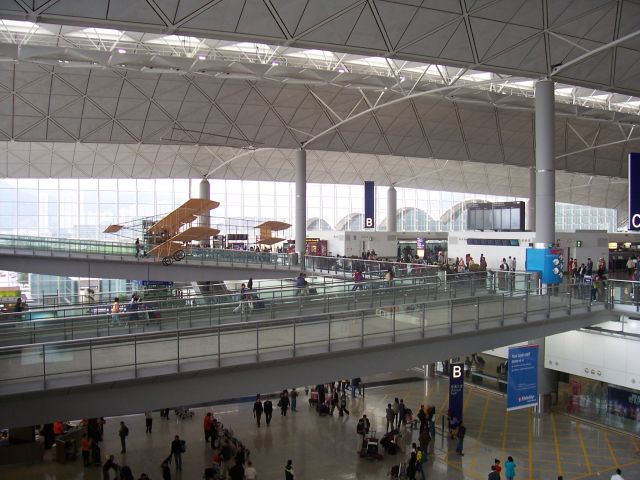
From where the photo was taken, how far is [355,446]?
21.0 metres

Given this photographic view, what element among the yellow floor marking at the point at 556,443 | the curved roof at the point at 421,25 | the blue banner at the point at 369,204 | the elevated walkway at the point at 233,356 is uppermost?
the curved roof at the point at 421,25

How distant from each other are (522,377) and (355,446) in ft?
23.0

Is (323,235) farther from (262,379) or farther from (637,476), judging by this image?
(262,379)

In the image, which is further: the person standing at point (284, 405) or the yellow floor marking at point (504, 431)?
the person standing at point (284, 405)

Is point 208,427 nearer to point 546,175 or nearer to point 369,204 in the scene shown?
point 546,175

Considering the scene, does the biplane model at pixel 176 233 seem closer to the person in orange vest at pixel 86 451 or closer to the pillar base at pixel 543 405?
the person in orange vest at pixel 86 451

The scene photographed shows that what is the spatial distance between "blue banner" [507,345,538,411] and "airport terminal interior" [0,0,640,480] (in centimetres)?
7

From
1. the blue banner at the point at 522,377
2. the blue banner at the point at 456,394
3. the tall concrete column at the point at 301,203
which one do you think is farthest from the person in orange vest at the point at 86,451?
the tall concrete column at the point at 301,203

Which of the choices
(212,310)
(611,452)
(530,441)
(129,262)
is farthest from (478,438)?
(129,262)

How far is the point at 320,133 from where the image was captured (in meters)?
38.7

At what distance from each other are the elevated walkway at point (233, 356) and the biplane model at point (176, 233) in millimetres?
17984

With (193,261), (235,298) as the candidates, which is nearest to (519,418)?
(235,298)

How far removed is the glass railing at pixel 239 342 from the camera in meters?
10.8

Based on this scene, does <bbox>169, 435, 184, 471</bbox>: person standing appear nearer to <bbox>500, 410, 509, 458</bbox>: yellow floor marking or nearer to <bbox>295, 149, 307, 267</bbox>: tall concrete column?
<bbox>500, 410, 509, 458</bbox>: yellow floor marking
